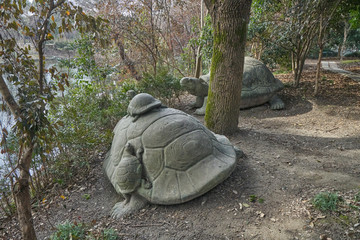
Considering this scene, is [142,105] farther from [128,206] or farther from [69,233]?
[69,233]

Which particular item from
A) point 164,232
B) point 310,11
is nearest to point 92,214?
point 164,232

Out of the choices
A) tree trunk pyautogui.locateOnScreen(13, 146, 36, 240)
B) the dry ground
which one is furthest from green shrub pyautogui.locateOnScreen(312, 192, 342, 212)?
tree trunk pyautogui.locateOnScreen(13, 146, 36, 240)

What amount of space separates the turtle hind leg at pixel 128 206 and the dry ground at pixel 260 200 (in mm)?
76

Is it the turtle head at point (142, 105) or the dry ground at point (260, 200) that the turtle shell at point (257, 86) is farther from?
the turtle head at point (142, 105)

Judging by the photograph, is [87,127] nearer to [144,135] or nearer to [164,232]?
[144,135]

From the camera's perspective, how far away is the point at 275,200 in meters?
2.90

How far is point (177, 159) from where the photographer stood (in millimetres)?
2912

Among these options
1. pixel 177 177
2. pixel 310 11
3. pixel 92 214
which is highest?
pixel 310 11

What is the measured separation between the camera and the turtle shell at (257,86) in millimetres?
6629

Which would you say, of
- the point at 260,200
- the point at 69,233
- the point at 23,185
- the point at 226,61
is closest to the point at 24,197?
the point at 23,185

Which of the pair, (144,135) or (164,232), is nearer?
(164,232)

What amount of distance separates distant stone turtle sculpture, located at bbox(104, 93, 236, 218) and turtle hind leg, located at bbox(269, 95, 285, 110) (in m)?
4.10

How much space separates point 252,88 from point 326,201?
14.4 feet

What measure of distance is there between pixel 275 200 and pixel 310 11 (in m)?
4.76
